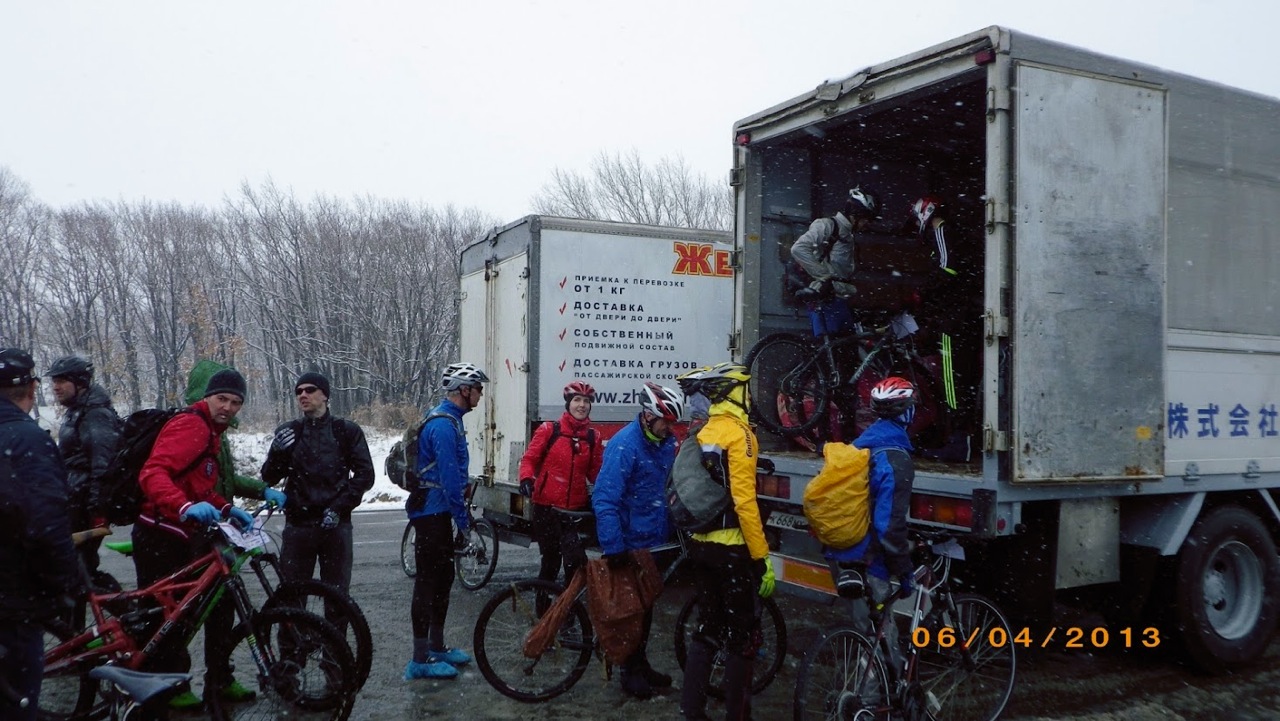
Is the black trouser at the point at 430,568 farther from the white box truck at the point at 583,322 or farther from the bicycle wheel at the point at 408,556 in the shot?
the bicycle wheel at the point at 408,556

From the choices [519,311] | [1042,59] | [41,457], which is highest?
[1042,59]

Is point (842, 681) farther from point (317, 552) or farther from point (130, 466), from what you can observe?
point (130, 466)

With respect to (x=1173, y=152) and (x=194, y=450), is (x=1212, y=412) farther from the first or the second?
(x=194, y=450)

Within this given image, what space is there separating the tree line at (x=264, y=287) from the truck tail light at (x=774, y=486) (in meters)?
27.9

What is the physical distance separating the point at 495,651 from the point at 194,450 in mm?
1908

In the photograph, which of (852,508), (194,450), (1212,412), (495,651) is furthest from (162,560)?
(1212,412)

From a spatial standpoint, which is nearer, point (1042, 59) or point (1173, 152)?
point (1042, 59)

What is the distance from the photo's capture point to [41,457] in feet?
10.7

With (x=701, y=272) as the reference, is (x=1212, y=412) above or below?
below

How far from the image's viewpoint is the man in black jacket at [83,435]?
223 inches

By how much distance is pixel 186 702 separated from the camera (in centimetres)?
520

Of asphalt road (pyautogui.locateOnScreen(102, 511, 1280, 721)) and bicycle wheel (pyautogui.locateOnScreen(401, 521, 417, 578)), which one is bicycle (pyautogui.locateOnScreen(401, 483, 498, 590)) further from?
asphalt road (pyautogui.locateOnScreen(102, 511, 1280, 721))

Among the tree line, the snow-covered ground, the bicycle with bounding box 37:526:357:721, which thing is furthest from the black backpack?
the tree line
